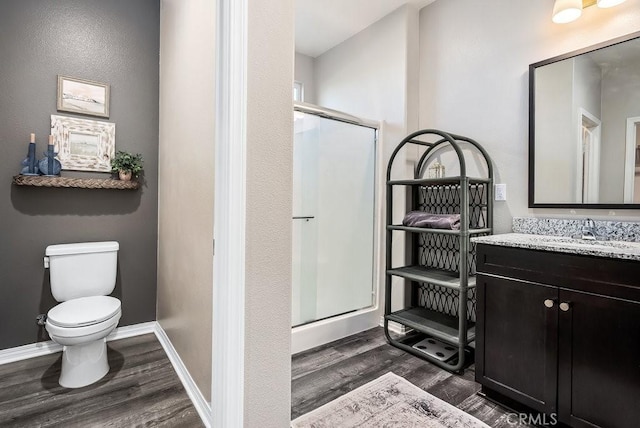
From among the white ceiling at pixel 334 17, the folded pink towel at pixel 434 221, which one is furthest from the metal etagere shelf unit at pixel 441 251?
the white ceiling at pixel 334 17

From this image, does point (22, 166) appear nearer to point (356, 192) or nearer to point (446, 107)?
point (356, 192)

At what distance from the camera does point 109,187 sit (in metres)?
2.35

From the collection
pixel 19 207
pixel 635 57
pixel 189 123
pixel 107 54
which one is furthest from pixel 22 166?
pixel 635 57

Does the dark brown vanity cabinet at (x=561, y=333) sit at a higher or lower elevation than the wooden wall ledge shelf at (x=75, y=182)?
lower

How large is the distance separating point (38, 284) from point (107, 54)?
5.75ft

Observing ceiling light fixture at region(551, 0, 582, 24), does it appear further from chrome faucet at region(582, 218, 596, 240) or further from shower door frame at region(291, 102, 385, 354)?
shower door frame at region(291, 102, 385, 354)

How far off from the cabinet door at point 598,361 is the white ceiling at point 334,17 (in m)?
2.52

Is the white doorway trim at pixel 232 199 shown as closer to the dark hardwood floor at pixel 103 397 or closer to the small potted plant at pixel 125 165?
the dark hardwood floor at pixel 103 397

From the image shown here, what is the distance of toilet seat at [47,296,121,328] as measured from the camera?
1750mm

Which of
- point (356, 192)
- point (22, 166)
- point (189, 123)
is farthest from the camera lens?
point (356, 192)

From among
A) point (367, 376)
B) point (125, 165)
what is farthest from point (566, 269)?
point (125, 165)

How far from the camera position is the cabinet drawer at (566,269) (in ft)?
4.18

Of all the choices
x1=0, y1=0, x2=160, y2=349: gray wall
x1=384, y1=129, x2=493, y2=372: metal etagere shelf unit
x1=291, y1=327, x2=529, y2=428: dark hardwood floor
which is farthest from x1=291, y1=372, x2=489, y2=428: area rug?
x1=0, y1=0, x2=160, y2=349: gray wall

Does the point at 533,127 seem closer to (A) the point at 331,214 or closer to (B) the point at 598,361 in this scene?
(B) the point at 598,361
